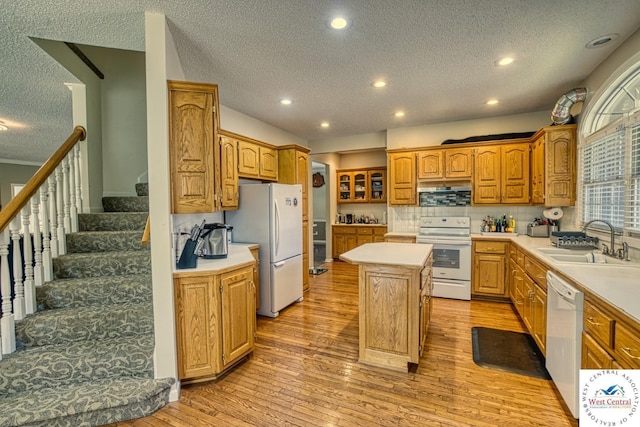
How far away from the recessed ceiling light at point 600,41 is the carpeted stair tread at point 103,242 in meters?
4.53

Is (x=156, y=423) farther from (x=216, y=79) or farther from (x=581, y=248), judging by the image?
(x=581, y=248)

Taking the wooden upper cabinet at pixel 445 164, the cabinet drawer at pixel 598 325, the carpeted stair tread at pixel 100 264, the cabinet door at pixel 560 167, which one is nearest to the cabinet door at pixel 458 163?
the wooden upper cabinet at pixel 445 164

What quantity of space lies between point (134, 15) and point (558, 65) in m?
3.75

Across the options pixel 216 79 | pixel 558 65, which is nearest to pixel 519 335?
pixel 558 65

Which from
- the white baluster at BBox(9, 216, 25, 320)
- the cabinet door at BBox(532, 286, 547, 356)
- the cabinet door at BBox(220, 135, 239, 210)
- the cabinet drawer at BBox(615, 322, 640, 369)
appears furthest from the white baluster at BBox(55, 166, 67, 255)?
the cabinet door at BBox(532, 286, 547, 356)

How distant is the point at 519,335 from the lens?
298 centimetres

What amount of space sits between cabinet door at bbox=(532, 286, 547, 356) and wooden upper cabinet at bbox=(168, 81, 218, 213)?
2920 millimetres

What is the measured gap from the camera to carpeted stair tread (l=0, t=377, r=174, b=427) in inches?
69.6

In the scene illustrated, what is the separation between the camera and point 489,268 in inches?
158

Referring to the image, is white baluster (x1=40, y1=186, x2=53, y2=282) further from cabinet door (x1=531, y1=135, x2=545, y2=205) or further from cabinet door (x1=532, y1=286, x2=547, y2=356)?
cabinet door (x1=531, y1=135, x2=545, y2=205)

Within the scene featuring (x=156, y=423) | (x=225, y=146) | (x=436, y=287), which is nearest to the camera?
(x=156, y=423)

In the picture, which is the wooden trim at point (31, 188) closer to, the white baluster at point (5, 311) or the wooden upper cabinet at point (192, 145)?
the white baluster at point (5, 311)

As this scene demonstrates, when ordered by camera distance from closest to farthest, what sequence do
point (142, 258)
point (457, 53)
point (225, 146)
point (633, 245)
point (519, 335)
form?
1. point (633, 245)
2. point (457, 53)
3. point (142, 258)
4. point (519, 335)
5. point (225, 146)

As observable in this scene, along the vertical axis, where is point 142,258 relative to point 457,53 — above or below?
below
